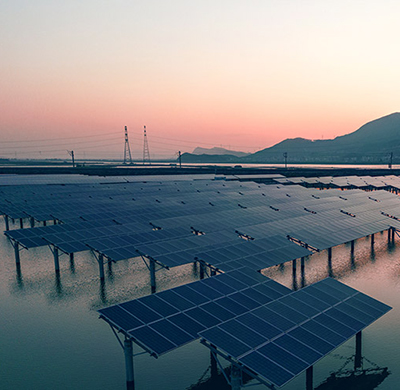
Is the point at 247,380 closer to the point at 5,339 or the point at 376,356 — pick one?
the point at 376,356

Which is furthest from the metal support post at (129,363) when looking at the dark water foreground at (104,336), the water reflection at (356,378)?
the water reflection at (356,378)

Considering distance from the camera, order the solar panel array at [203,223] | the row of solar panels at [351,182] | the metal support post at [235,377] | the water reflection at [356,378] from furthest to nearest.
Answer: the row of solar panels at [351,182], the solar panel array at [203,223], the water reflection at [356,378], the metal support post at [235,377]

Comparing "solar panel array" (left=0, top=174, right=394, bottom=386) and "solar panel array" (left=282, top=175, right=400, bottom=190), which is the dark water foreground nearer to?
"solar panel array" (left=0, top=174, right=394, bottom=386)

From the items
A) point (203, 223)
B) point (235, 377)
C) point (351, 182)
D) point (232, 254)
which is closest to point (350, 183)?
point (351, 182)

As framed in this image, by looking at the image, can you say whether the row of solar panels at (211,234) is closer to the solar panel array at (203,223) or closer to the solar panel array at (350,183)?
the solar panel array at (203,223)

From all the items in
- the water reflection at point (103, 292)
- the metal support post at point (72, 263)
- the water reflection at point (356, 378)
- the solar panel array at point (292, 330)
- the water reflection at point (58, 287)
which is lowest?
the water reflection at point (356, 378)

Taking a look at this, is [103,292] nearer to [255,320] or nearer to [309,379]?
[255,320]
